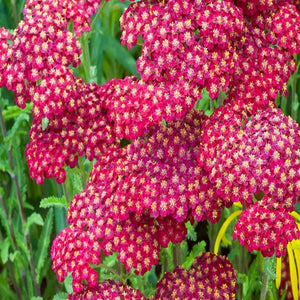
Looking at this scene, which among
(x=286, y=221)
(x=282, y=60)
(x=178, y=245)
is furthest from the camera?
(x=178, y=245)

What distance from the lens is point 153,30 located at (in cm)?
88

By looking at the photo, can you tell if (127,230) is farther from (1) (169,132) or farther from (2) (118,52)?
(2) (118,52)

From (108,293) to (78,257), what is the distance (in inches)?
3.2

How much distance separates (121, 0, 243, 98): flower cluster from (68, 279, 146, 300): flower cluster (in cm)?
34

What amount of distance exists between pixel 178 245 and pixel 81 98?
324mm

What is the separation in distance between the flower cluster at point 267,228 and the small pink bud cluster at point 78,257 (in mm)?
228

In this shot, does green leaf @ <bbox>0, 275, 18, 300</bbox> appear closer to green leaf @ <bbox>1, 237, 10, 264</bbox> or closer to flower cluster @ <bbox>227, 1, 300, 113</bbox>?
green leaf @ <bbox>1, 237, 10, 264</bbox>

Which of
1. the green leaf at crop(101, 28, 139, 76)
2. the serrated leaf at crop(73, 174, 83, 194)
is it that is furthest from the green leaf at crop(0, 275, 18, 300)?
the green leaf at crop(101, 28, 139, 76)

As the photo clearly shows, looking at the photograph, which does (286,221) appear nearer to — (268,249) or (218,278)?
(268,249)

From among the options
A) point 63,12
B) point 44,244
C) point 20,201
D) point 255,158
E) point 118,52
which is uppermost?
point 63,12

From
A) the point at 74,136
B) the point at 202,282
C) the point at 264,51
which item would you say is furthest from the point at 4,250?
the point at 264,51

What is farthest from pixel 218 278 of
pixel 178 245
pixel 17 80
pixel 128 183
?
pixel 17 80

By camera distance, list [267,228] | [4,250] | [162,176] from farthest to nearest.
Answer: [4,250]
[162,176]
[267,228]

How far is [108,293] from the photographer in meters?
0.94
